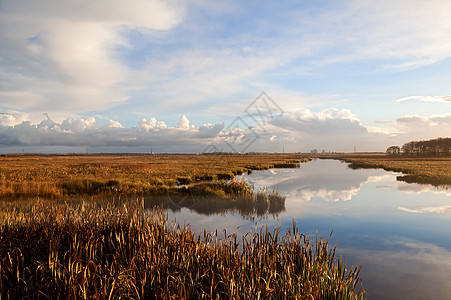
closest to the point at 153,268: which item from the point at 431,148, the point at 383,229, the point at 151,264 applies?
the point at 151,264

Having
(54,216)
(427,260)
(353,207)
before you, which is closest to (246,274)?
(54,216)

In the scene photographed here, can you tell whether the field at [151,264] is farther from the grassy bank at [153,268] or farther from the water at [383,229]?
the water at [383,229]

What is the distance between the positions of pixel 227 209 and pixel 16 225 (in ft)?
40.5

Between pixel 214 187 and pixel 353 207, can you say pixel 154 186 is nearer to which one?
pixel 214 187

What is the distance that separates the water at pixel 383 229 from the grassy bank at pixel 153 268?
168 cm

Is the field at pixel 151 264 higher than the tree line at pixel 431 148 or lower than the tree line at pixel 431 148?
lower

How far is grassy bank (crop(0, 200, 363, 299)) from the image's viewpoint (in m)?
5.65

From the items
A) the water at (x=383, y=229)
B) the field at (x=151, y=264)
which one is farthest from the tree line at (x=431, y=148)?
the field at (x=151, y=264)

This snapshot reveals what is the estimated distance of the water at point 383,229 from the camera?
977cm

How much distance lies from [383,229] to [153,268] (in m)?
15.1

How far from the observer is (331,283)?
20.4 feet

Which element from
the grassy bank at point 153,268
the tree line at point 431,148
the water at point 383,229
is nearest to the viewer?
the grassy bank at point 153,268

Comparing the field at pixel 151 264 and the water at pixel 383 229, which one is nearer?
the field at pixel 151 264

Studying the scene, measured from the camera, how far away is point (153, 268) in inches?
249
